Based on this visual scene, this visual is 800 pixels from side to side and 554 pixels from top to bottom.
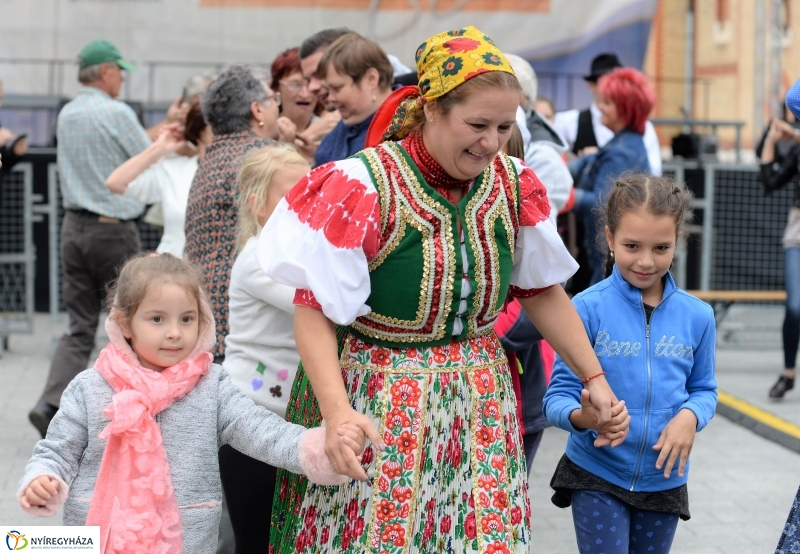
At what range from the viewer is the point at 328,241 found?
256 centimetres

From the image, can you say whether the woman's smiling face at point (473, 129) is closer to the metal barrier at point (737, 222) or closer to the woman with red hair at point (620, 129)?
the woman with red hair at point (620, 129)

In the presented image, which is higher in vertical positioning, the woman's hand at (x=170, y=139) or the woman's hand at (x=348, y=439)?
the woman's hand at (x=170, y=139)

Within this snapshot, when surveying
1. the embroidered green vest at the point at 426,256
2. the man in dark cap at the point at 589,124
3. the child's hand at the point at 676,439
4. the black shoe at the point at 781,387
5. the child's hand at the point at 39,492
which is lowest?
the black shoe at the point at 781,387

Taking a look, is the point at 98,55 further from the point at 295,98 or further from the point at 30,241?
the point at 30,241

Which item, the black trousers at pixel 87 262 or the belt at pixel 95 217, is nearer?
the black trousers at pixel 87 262

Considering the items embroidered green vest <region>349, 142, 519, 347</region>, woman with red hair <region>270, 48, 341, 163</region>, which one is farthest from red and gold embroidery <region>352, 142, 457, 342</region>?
woman with red hair <region>270, 48, 341, 163</region>

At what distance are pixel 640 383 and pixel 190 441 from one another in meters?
1.22

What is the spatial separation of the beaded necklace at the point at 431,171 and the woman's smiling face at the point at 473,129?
31 mm

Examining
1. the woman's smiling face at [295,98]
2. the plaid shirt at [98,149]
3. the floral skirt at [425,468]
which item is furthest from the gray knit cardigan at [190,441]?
the plaid shirt at [98,149]

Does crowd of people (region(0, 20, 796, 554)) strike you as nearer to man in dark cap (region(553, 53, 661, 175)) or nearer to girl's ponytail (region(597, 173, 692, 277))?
girl's ponytail (region(597, 173, 692, 277))

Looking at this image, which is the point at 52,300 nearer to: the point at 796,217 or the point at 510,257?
the point at 796,217

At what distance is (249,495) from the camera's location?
3.45m

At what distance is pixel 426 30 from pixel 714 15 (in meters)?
3.08

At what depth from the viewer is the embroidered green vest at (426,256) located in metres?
2.61
